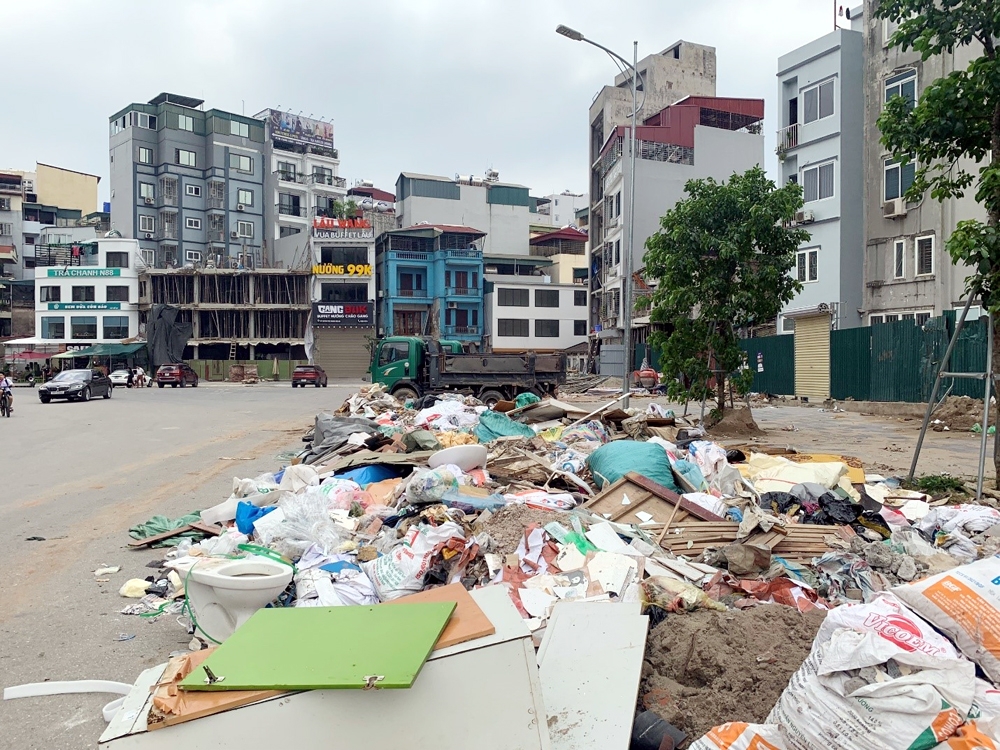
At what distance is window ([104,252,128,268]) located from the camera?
199 ft

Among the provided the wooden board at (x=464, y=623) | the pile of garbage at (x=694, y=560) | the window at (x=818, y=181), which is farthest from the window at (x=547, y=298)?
the wooden board at (x=464, y=623)

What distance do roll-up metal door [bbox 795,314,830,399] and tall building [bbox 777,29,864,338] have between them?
4.52 feet

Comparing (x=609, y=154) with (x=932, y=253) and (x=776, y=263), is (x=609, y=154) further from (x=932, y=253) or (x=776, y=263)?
(x=776, y=263)

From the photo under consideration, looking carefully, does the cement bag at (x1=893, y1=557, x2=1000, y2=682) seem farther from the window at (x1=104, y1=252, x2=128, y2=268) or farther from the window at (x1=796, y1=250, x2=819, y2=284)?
the window at (x1=104, y1=252, x2=128, y2=268)

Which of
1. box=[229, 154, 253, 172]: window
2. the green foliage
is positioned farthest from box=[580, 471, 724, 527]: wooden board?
box=[229, 154, 253, 172]: window

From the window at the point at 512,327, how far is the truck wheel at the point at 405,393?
120 ft

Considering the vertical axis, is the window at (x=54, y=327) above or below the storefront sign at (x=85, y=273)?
below

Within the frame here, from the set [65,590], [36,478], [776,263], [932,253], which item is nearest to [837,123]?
[932,253]

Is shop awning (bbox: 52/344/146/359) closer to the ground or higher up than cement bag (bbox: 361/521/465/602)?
higher up

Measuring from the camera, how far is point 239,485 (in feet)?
29.1

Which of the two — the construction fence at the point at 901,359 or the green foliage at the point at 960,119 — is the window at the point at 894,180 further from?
the green foliage at the point at 960,119

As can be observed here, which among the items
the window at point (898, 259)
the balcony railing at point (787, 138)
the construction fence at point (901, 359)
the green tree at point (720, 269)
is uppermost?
the balcony railing at point (787, 138)

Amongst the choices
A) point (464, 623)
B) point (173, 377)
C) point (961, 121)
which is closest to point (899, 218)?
point (961, 121)

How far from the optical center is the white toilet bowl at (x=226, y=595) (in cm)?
441
